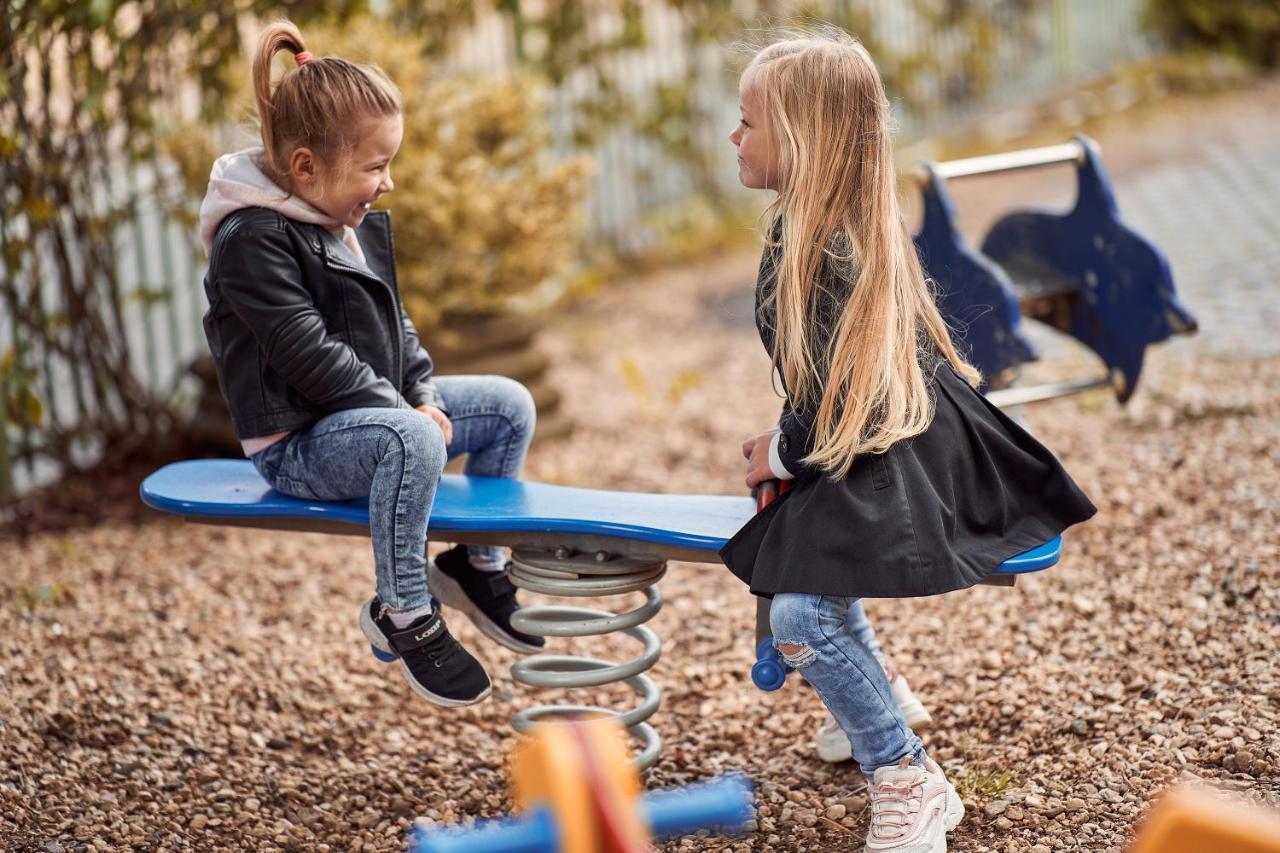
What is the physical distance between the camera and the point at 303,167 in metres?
2.71

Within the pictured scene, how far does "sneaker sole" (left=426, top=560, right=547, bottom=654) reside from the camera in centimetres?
306

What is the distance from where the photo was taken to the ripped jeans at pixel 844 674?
245cm

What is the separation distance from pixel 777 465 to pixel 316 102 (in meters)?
1.12

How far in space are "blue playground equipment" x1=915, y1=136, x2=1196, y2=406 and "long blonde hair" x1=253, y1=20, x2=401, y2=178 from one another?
1.70 m

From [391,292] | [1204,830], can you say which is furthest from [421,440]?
[1204,830]

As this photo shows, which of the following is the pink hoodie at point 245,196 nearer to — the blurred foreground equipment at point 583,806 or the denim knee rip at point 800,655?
the denim knee rip at point 800,655

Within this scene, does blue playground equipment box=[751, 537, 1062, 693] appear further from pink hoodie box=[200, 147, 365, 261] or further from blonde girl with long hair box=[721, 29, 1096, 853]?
pink hoodie box=[200, 147, 365, 261]

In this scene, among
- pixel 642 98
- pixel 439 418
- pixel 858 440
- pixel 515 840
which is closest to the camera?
pixel 515 840

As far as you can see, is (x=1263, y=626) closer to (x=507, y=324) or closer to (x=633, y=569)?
(x=633, y=569)

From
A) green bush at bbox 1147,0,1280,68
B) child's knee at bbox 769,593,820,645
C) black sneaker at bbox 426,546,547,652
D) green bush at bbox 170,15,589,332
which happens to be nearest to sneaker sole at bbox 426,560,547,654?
black sneaker at bbox 426,546,547,652

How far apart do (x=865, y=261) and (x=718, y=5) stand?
20.7 feet

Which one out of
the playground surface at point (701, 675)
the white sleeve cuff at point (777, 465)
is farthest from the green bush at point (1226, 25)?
the white sleeve cuff at point (777, 465)

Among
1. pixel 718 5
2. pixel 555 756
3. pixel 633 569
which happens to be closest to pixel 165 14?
pixel 633 569

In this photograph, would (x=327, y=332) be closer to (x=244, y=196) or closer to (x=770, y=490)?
(x=244, y=196)
